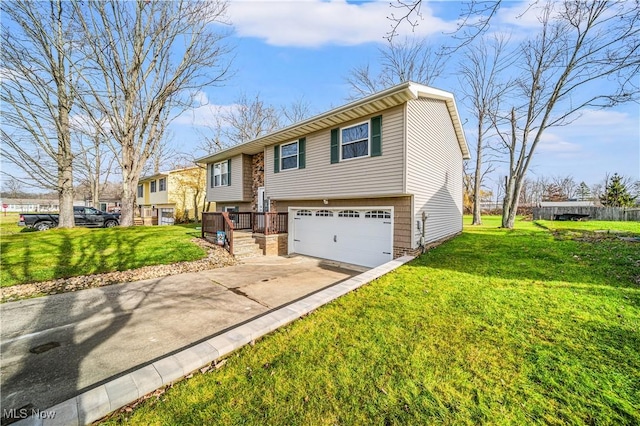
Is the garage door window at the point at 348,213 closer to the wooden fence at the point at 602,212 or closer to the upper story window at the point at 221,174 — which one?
the upper story window at the point at 221,174

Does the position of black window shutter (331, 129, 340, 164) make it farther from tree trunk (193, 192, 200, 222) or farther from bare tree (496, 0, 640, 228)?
tree trunk (193, 192, 200, 222)

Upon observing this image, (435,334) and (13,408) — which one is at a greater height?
(435,334)

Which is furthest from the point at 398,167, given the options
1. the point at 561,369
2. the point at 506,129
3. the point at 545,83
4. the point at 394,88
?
the point at 506,129

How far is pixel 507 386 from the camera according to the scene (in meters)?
2.36

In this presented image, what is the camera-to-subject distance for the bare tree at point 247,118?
23.7m

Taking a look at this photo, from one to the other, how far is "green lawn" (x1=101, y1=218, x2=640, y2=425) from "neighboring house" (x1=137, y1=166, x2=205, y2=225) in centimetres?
2119

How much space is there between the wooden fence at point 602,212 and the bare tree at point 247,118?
27704 millimetres

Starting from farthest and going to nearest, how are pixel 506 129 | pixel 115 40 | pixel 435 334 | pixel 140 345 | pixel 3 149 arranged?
pixel 506 129 < pixel 115 40 < pixel 3 149 < pixel 140 345 < pixel 435 334

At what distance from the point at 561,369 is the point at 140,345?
510cm

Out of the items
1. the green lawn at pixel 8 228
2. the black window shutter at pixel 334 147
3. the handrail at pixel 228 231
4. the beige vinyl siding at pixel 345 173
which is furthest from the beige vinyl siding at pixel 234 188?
the green lawn at pixel 8 228

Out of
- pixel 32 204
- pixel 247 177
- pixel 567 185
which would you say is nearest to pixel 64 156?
pixel 247 177

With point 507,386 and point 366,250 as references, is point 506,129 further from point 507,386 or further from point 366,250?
point 507,386

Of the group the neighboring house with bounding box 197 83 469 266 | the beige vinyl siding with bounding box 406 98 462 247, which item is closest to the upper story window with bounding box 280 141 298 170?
the neighboring house with bounding box 197 83 469 266

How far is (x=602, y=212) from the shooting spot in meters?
21.1
